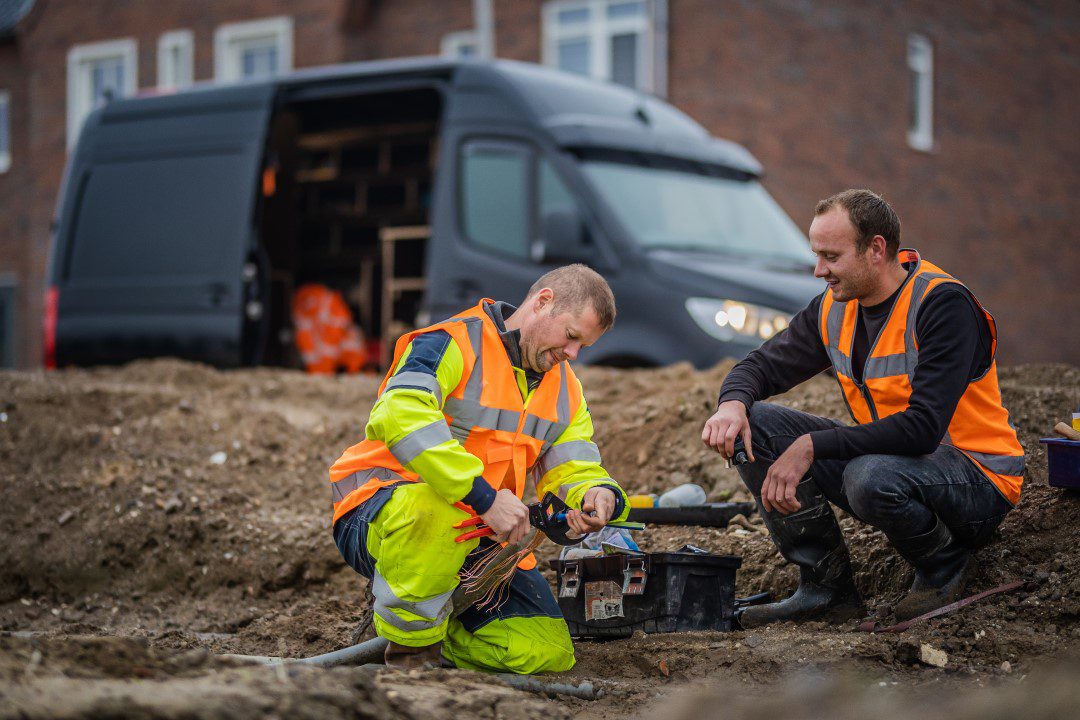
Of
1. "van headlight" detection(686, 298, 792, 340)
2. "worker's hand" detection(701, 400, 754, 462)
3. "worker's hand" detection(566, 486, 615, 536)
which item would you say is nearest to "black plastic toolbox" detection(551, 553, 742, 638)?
"worker's hand" detection(701, 400, 754, 462)

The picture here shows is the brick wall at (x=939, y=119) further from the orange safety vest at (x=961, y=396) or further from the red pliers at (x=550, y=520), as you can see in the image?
the red pliers at (x=550, y=520)

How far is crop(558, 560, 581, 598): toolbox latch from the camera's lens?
5.04 meters

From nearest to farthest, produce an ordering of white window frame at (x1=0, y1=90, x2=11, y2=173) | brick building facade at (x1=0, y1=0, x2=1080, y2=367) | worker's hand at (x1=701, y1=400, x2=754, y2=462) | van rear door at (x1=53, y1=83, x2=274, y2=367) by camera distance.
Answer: worker's hand at (x1=701, y1=400, x2=754, y2=462) < van rear door at (x1=53, y1=83, x2=274, y2=367) < brick building facade at (x1=0, y1=0, x2=1080, y2=367) < white window frame at (x1=0, y1=90, x2=11, y2=173)

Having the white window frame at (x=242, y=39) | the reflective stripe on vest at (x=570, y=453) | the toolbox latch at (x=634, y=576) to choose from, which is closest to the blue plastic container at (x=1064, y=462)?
the toolbox latch at (x=634, y=576)

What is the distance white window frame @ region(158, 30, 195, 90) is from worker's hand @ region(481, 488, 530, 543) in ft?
62.8

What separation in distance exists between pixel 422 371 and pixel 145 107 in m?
7.70

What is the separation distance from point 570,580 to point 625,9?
14.7 metres

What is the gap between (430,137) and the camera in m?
11.7

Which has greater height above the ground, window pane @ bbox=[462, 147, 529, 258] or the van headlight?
window pane @ bbox=[462, 147, 529, 258]

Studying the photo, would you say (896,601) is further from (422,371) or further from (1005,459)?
(422,371)

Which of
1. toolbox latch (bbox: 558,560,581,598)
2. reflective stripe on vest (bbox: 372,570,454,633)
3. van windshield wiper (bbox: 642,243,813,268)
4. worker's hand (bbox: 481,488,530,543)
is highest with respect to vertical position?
van windshield wiper (bbox: 642,243,813,268)

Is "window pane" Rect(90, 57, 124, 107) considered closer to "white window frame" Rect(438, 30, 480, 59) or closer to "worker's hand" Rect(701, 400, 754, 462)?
"white window frame" Rect(438, 30, 480, 59)

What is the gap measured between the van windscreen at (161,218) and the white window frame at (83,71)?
12298 mm

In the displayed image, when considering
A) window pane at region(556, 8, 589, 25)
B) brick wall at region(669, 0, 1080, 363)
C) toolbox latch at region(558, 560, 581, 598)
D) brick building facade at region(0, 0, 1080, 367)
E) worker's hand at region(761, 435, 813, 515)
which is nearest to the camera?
worker's hand at region(761, 435, 813, 515)
